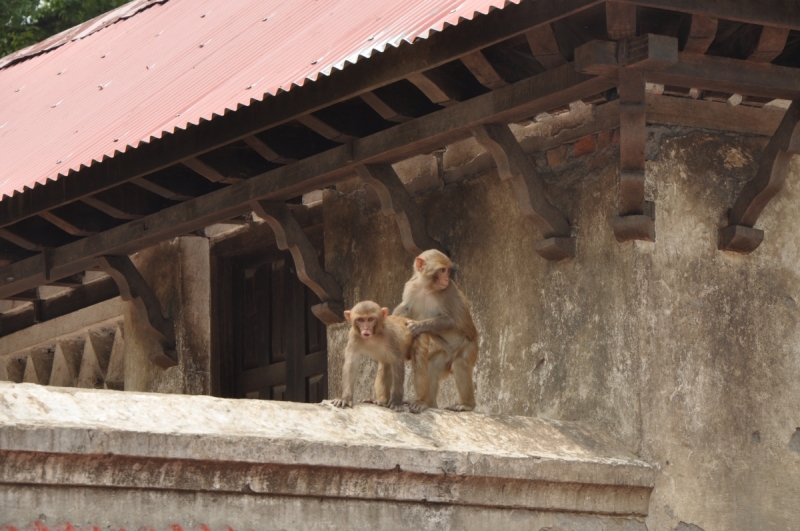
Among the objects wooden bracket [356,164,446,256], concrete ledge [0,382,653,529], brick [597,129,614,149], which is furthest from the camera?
wooden bracket [356,164,446,256]

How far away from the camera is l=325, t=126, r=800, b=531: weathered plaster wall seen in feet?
30.7

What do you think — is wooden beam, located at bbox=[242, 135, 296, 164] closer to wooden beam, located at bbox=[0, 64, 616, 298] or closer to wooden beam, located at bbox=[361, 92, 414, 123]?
wooden beam, located at bbox=[0, 64, 616, 298]

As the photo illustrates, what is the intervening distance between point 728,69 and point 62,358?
24.2 feet

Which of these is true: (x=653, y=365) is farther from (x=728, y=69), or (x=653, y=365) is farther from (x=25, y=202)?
(x=25, y=202)

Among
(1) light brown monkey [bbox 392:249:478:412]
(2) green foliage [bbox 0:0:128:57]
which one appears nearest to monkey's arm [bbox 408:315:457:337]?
(1) light brown monkey [bbox 392:249:478:412]

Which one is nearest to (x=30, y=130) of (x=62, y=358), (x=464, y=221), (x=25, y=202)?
(x=25, y=202)

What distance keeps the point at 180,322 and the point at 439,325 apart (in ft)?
13.5

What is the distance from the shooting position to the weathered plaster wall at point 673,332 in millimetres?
9352

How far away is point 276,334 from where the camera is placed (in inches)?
498

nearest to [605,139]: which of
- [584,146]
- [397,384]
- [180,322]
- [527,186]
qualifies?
[584,146]

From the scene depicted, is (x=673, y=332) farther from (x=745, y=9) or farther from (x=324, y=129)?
(x=324, y=129)

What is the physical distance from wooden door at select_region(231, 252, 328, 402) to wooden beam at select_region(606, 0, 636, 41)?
13.7 ft

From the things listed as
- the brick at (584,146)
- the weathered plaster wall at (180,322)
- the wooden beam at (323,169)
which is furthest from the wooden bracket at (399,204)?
the weathered plaster wall at (180,322)

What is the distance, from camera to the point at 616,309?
9477 mm
